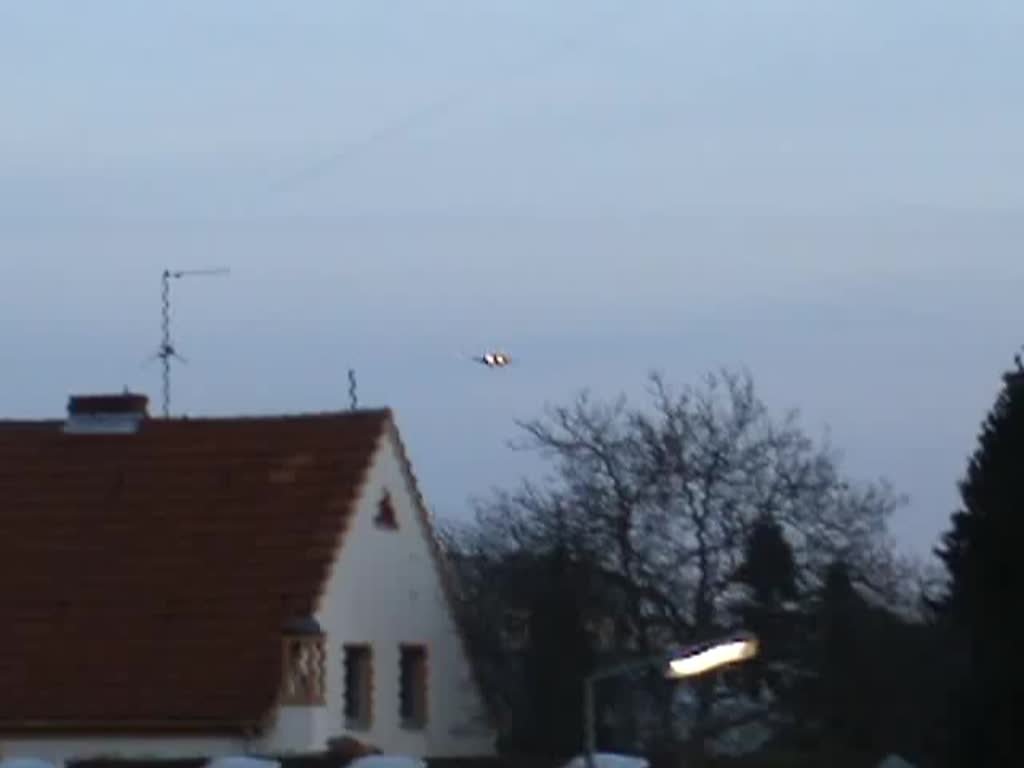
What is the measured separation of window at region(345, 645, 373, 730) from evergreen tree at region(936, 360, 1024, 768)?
9.35 metres

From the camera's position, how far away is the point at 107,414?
43.3 metres

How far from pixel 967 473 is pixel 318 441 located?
415 inches

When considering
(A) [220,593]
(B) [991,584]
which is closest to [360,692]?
(A) [220,593]

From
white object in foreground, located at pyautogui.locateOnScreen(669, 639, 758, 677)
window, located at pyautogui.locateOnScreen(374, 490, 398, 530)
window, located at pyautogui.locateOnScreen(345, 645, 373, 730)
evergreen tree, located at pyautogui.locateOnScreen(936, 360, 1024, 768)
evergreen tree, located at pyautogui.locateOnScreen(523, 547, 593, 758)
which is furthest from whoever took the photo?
window, located at pyautogui.locateOnScreen(374, 490, 398, 530)

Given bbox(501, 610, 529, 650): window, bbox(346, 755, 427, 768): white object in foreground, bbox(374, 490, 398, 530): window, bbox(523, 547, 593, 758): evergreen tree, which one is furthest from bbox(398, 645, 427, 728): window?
bbox(346, 755, 427, 768): white object in foreground

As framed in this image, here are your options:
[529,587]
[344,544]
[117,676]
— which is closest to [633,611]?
[529,587]

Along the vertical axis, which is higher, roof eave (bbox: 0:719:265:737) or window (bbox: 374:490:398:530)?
window (bbox: 374:490:398:530)

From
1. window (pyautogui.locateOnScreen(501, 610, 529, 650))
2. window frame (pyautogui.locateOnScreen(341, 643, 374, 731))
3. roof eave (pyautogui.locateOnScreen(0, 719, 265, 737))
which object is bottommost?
roof eave (pyautogui.locateOnScreen(0, 719, 265, 737))

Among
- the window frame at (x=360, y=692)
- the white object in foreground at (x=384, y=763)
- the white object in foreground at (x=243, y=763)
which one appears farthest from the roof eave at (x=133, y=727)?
the white object in foreground at (x=384, y=763)

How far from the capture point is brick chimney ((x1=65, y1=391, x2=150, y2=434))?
43.1 metres

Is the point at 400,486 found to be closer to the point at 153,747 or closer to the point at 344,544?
the point at 344,544

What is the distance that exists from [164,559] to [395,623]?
Result: 3.73 m

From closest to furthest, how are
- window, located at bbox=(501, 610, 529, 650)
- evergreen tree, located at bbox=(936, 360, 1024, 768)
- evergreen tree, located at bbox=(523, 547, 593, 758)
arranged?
evergreen tree, located at bbox=(936, 360, 1024, 768), evergreen tree, located at bbox=(523, 547, 593, 758), window, located at bbox=(501, 610, 529, 650)

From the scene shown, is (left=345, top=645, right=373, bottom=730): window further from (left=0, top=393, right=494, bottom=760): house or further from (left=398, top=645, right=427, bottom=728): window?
(left=398, top=645, right=427, bottom=728): window
